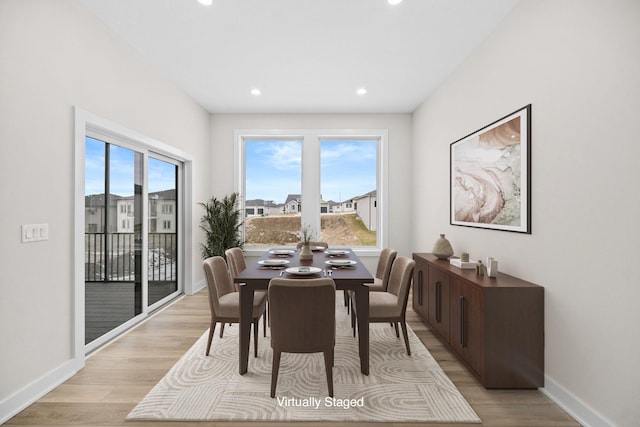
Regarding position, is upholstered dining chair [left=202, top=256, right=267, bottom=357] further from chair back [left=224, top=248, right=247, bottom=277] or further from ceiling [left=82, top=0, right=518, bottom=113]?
ceiling [left=82, top=0, right=518, bottom=113]

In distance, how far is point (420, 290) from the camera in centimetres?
360

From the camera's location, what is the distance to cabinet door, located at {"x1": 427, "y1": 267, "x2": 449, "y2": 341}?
2.86 meters

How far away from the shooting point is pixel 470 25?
9.16 ft

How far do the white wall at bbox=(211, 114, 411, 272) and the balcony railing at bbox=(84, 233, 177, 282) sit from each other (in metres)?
1.50

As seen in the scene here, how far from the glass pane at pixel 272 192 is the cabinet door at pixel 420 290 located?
2.42 metres

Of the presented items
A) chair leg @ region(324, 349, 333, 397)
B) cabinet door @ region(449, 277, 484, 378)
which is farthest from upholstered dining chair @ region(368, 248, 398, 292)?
chair leg @ region(324, 349, 333, 397)

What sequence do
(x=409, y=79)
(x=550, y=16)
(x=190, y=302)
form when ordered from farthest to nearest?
1. (x=190, y=302)
2. (x=409, y=79)
3. (x=550, y=16)

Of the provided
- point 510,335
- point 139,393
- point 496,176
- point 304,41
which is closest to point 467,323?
point 510,335

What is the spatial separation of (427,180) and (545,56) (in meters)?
2.51

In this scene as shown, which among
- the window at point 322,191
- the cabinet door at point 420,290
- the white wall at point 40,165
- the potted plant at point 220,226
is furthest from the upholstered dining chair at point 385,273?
the white wall at point 40,165

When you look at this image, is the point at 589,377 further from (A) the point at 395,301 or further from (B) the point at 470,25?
(B) the point at 470,25

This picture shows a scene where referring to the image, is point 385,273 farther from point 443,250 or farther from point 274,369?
point 274,369

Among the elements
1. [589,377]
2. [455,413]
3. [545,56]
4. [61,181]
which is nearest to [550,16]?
[545,56]

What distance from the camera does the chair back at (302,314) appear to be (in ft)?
6.48
